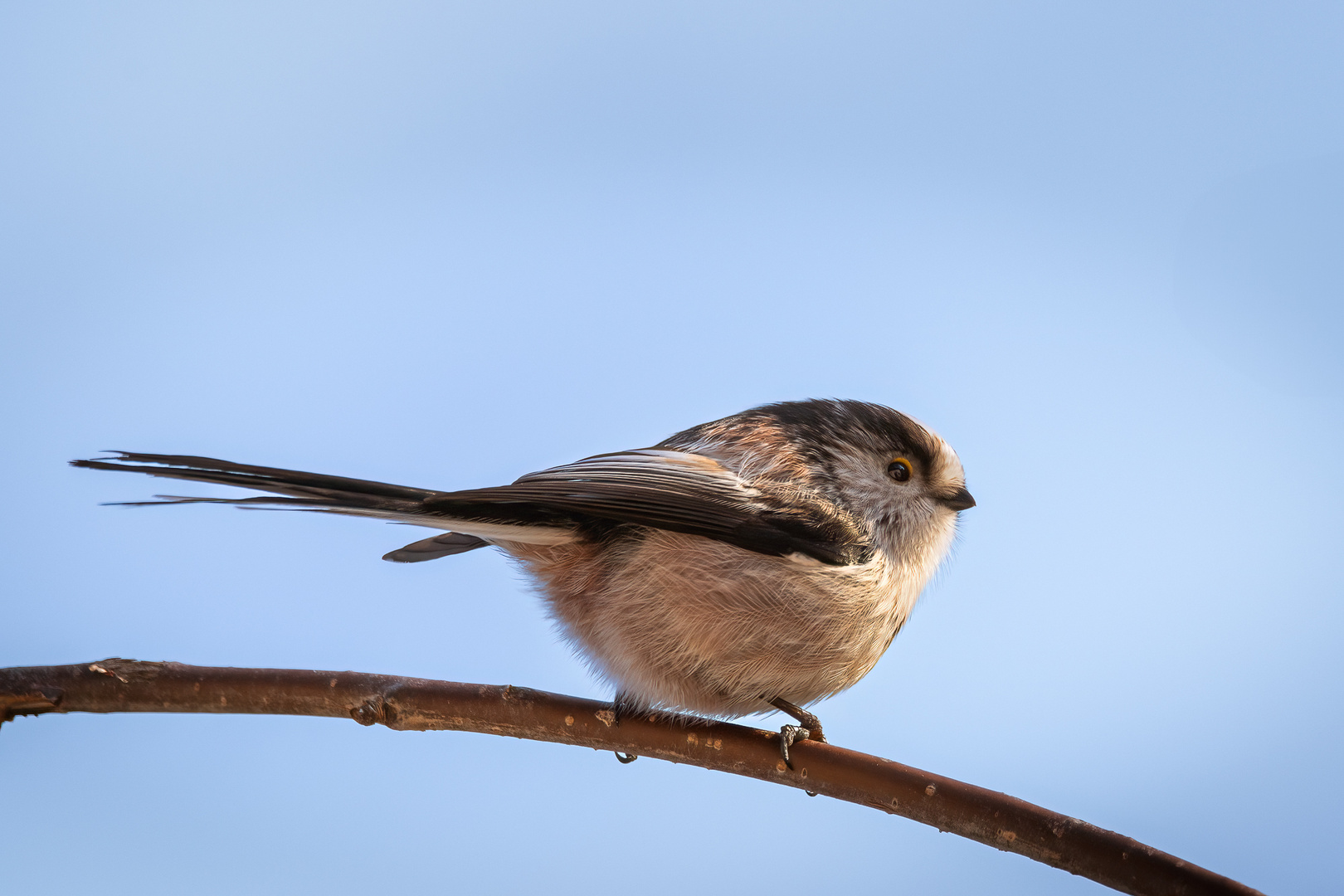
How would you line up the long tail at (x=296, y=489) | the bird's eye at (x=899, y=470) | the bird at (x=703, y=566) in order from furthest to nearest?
the bird's eye at (x=899, y=470), the bird at (x=703, y=566), the long tail at (x=296, y=489)

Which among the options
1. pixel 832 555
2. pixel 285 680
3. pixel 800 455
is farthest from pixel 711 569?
pixel 285 680

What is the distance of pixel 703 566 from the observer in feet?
4.60

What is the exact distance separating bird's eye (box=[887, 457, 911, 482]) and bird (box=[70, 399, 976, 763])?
0.07 meters

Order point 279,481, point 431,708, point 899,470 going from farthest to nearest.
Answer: point 899,470 → point 431,708 → point 279,481

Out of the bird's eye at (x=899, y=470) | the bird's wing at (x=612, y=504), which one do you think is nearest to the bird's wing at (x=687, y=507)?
the bird's wing at (x=612, y=504)

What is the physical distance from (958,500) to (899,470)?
Result: 12cm

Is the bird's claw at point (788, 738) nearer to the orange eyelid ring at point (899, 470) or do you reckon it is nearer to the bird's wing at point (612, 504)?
the bird's wing at point (612, 504)

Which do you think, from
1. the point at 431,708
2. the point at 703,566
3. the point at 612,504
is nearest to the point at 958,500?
the point at 703,566

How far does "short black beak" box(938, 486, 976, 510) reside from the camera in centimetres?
164

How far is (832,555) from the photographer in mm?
1417

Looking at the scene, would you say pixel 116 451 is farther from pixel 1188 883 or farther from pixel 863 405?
pixel 1188 883

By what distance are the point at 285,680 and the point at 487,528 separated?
0.37 meters

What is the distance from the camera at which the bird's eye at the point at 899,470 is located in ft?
5.30

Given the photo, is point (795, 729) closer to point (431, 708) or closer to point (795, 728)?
point (795, 728)
